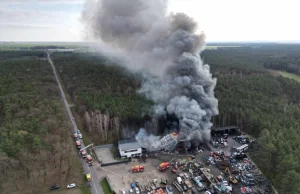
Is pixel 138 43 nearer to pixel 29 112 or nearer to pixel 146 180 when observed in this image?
pixel 29 112

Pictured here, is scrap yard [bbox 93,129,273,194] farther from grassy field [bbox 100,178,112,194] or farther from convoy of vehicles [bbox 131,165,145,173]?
grassy field [bbox 100,178,112,194]

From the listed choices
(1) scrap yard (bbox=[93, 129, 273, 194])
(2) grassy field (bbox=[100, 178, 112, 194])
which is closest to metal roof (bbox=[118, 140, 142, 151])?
(1) scrap yard (bbox=[93, 129, 273, 194])

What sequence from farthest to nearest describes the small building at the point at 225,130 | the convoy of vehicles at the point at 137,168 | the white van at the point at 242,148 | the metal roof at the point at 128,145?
the small building at the point at 225,130 < the white van at the point at 242,148 < the metal roof at the point at 128,145 < the convoy of vehicles at the point at 137,168

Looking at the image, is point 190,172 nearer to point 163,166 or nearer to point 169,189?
point 163,166

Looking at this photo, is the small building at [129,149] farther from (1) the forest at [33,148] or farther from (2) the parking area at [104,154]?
(1) the forest at [33,148]

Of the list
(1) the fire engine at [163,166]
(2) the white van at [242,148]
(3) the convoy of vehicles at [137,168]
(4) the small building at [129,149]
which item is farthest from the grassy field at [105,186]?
(2) the white van at [242,148]
